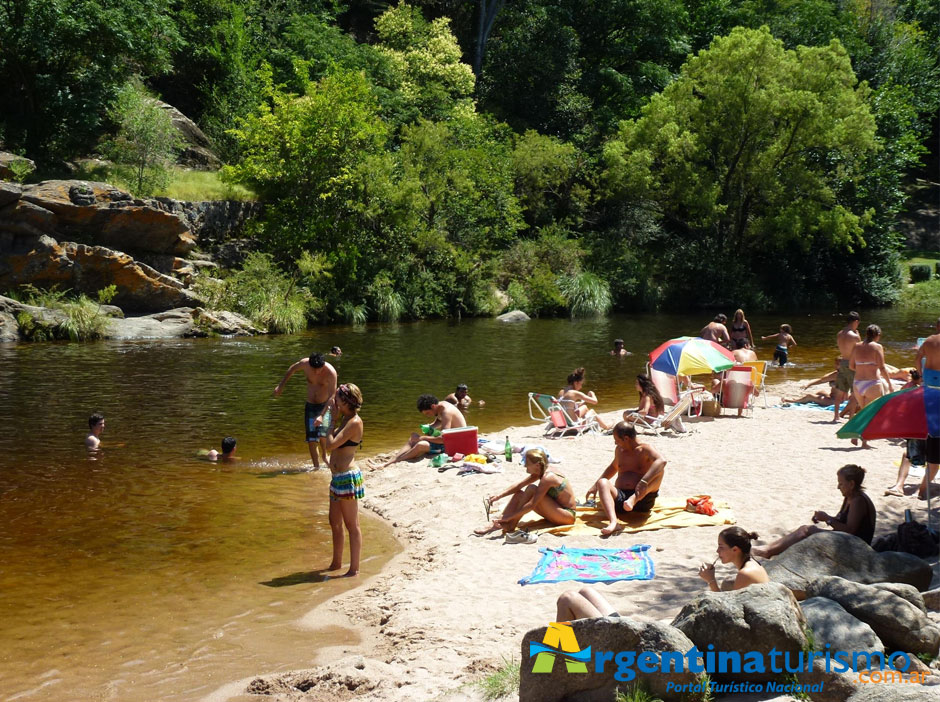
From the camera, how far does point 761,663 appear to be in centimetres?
470

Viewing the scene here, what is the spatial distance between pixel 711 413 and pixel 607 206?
28.0m

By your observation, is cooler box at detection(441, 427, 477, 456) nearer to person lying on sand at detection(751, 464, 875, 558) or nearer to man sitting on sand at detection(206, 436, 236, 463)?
man sitting on sand at detection(206, 436, 236, 463)

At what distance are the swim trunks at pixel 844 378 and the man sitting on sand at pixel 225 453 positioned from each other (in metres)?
9.94

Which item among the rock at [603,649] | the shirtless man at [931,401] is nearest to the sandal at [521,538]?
the shirtless man at [931,401]

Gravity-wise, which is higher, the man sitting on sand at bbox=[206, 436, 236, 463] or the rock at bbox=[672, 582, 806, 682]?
the rock at bbox=[672, 582, 806, 682]

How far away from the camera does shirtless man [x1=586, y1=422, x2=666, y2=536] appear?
9.13 meters

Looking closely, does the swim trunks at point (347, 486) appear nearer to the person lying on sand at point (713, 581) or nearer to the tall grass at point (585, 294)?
the person lying on sand at point (713, 581)

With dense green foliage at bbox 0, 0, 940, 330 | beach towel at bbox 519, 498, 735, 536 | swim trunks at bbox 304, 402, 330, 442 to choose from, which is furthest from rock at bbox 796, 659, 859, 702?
dense green foliage at bbox 0, 0, 940, 330

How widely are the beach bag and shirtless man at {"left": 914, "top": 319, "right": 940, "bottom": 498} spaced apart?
2.04 m

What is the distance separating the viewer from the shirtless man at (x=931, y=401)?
746 cm

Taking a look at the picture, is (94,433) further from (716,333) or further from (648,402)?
(716,333)

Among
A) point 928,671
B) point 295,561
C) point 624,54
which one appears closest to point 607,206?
point 624,54

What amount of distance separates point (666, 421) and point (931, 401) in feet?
20.3

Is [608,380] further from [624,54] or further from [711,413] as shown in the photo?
[624,54]
